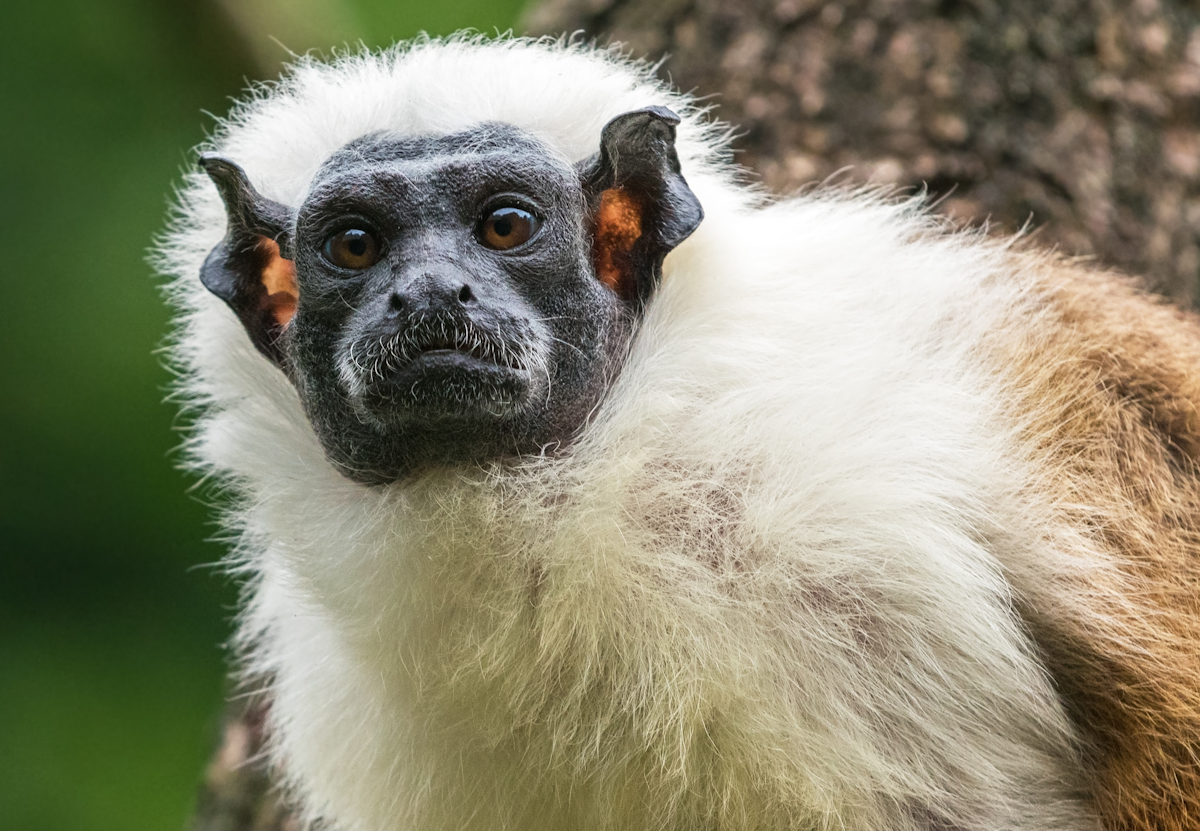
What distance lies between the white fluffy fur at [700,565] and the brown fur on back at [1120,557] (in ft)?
0.23

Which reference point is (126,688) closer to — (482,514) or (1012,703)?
(482,514)

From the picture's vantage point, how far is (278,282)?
262 centimetres

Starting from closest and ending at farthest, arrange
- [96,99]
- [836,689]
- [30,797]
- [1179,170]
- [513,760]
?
1. [836,689]
2. [513,760]
3. [1179,170]
4. [30,797]
5. [96,99]

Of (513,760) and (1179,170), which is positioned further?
(1179,170)

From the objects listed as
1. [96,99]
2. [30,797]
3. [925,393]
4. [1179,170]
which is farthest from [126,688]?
[1179,170]

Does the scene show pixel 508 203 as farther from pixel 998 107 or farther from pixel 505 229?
pixel 998 107

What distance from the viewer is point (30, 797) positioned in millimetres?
4723

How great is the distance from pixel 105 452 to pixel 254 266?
2.72 m

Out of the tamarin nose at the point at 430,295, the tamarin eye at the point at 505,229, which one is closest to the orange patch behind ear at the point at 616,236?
the tamarin eye at the point at 505,229

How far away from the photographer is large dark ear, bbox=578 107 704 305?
240cm

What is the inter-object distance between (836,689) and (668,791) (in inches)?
14.7

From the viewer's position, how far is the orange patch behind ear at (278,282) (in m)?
2.60

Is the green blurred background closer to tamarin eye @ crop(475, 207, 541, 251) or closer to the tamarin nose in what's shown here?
tamarin eye @ crop(475, 207, 541, 251)

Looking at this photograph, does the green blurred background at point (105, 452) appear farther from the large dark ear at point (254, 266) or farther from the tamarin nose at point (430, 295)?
the tamarin nose at point (430, 295)
